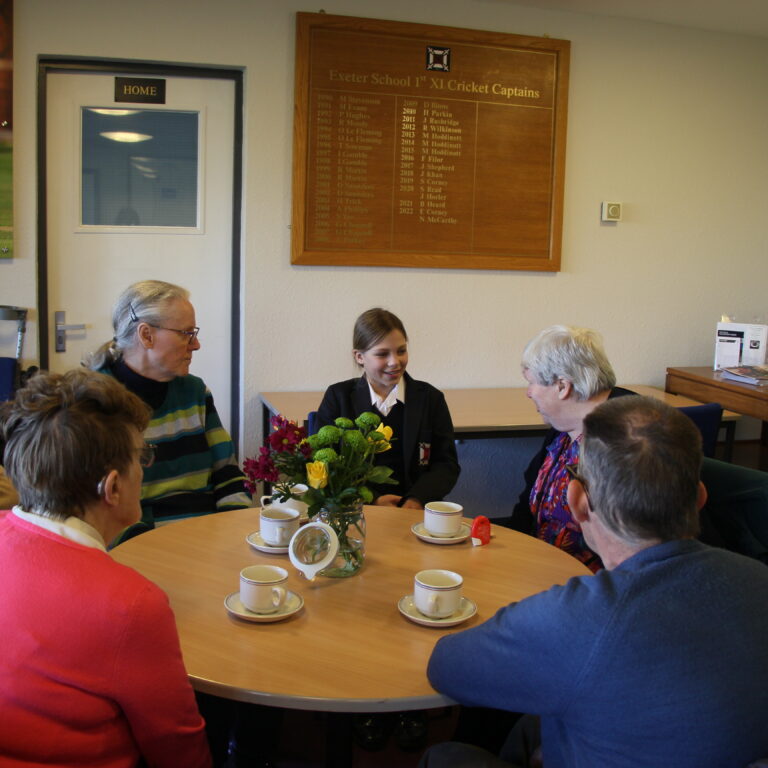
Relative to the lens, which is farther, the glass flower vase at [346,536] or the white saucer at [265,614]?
the glass flower vase at [346,536]

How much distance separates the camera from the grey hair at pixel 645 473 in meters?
1.09

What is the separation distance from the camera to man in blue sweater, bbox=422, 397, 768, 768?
3.16ft

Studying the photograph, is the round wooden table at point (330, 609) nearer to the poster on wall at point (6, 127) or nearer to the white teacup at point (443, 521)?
the white teacup at point (443, 521)

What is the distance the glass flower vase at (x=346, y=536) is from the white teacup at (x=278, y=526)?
0.50ft

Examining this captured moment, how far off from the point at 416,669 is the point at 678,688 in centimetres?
46

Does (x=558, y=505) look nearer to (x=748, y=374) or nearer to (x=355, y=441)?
(x=355, y=441)

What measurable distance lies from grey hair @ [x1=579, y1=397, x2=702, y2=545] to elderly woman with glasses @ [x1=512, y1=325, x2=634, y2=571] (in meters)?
0.93

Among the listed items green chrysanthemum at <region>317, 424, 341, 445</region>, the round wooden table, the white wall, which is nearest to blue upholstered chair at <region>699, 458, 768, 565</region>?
the round wooden table

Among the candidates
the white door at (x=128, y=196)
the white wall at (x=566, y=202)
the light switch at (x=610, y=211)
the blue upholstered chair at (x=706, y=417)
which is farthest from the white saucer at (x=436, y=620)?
the light switch at (x=610, y=211)

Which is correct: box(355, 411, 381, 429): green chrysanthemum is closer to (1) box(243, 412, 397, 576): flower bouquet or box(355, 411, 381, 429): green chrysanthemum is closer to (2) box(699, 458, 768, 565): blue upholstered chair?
(1) box(243, 412, 397, 576): flower bouquet

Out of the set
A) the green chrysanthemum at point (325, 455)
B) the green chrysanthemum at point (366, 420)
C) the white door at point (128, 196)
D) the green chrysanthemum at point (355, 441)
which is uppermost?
the white door at point (128, 196)

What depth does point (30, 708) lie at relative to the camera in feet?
3.39

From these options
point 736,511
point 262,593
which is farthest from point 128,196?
point 736,511

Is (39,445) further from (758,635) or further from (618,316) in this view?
(618,316)
